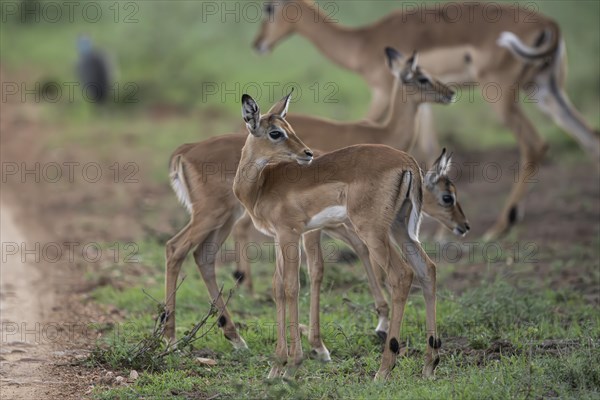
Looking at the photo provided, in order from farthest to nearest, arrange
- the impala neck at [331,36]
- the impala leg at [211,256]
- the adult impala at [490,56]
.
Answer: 1. the impala neck at [331,36]
2. the adult impala at [490,56]
3. the impala leg at [211,256]

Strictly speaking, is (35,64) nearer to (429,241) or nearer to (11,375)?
(429,241)

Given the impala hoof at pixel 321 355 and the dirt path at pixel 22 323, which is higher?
the impala hoof at pixel 321 355

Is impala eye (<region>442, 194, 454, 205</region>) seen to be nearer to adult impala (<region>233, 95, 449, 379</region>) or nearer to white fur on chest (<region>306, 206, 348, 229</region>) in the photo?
adult impala (<region>233, 95, 449, 379</region>)

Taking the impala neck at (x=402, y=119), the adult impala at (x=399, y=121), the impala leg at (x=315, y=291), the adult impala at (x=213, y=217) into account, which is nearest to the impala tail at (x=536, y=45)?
the adult impala at (x=399, y=121)

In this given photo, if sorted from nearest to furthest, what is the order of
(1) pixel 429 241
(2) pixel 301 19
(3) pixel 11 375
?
(3) pixel 11 375, (1) pixel 429 241, (2) pixel 301 19

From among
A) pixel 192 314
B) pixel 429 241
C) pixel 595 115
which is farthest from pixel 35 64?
pixel 192 314

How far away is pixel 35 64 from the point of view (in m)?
17.7

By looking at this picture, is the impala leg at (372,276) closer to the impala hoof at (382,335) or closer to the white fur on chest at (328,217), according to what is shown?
the impala hoof at (382,335)

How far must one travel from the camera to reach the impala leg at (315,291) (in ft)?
19.7

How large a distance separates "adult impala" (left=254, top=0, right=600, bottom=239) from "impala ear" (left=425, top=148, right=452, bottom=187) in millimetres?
2447

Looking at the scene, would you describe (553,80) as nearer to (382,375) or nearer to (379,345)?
(379,345)

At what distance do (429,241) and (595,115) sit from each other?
4.90 meters

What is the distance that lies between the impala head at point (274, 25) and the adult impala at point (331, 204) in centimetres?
502

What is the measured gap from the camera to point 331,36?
34.9 ft
